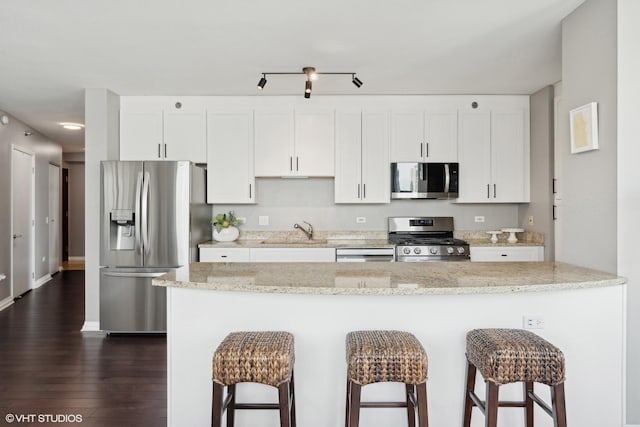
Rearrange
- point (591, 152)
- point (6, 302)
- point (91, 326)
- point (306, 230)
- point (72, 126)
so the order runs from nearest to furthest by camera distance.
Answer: point (591, 152), point (91, 326), point (306, 230), point (6, 302), point (72, 126)

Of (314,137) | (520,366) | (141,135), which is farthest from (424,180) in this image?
(141,135)

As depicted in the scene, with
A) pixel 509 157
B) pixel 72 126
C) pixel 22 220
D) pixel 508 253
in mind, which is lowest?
pixel 508 253

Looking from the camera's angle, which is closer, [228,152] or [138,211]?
[138,211]

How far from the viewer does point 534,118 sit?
4.08 m

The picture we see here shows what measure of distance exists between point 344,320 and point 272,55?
2.18 m

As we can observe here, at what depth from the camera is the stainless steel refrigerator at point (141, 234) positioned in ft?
12.2

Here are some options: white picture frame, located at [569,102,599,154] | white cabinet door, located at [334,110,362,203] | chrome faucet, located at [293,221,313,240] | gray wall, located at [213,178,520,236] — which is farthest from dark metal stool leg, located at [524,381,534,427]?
chrome faucet, located at [293,221,313,240]

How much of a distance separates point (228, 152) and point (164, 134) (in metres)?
0.69

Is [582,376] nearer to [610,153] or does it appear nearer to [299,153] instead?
[610,153]

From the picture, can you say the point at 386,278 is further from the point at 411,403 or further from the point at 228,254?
the point at 228,254

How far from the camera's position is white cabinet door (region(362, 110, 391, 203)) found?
4195 mm

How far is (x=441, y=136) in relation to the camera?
4.18 metres

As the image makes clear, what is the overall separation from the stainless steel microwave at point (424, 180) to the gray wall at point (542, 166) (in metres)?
0.79

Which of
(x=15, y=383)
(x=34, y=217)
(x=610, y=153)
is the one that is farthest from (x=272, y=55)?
(x=34, y=217)
